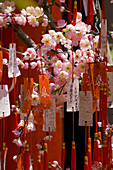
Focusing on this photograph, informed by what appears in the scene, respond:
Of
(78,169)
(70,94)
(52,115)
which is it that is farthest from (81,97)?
(78,169)

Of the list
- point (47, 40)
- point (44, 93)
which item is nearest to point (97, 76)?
point (44, 93)

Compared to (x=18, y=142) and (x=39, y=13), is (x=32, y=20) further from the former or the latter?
(x=18, y=142)

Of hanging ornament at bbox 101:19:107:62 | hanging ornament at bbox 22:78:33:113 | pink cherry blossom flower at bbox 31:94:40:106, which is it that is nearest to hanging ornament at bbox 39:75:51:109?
hanging ornament at bbox 22:78:33:113

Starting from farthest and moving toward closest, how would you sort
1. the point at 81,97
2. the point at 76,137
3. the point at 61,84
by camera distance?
1. the point at 76,137
2. the point at 61,84
3. the point at 81,97

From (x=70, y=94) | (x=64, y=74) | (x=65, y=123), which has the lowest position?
(x=65, y=123)

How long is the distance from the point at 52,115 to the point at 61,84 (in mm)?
214

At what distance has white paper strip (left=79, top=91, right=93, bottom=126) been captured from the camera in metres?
1.38

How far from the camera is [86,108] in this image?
1.39 meters

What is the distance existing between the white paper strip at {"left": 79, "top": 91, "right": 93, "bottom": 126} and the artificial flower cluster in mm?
593

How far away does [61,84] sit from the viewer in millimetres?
1678

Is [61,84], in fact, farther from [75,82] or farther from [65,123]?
[65,123]

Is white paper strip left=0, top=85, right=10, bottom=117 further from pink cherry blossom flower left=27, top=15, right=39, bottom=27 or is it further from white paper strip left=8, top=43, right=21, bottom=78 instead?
pink cherry blossom flower left=27, top=15, right=39, bottom=27

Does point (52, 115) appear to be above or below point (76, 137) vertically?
above

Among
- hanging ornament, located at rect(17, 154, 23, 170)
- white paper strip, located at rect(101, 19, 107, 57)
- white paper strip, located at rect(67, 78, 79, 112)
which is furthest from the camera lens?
hanging ornament, located at rect(17, 154, 23, 170)
